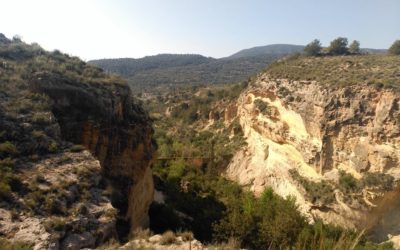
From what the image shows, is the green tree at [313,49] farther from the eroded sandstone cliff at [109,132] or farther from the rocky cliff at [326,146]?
the eroded sandstone cliff at [109,132]

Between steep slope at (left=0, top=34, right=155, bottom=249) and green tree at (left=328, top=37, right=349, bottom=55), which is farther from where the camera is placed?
green tree at (left=328, top=37, right=349, bottom=55)

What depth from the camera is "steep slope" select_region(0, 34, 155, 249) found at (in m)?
10.7

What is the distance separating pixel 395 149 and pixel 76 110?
19.2m

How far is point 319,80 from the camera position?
31984mm

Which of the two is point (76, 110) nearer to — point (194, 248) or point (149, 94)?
point (194, 248)

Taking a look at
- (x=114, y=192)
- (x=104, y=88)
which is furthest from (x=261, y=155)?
(x=114, y=192)

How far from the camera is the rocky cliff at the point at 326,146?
2455 centimetres

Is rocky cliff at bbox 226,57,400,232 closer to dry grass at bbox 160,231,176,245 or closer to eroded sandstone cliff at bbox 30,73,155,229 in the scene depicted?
eroded sandstone cliff at bbox 30,73,155,229

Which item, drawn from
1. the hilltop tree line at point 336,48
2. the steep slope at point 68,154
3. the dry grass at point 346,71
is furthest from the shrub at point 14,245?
the hilltop tree line at point 336,48

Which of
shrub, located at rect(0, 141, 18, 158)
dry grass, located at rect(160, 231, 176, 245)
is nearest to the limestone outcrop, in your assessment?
dry grass, located at rect(160, 231, 176, 245)

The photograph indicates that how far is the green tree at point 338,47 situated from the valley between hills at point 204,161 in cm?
42

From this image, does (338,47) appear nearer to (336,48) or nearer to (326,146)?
(336,48)

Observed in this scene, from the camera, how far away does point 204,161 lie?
120ft

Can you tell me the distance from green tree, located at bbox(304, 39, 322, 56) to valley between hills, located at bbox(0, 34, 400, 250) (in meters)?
0.80
